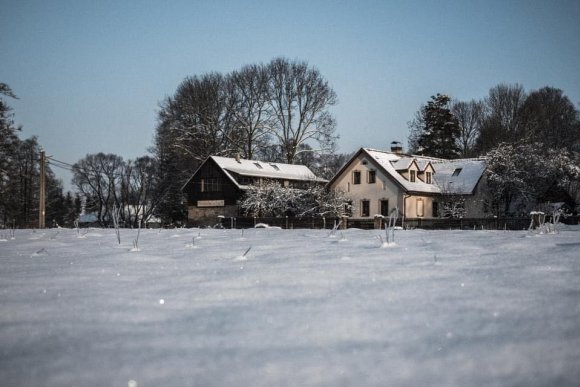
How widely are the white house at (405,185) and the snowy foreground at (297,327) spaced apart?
103 feet

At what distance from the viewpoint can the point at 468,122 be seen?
176ft

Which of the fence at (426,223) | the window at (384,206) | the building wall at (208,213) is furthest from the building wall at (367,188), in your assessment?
the building wall at (208,213)

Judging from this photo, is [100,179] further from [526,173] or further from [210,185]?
[526,173]

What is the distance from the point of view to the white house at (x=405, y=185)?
34.7m

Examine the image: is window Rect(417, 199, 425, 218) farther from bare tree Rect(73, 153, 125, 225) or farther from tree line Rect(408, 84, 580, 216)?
bare tree Rect(73, 153, 125, 225)

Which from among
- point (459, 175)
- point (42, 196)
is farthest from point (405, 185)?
point (42, 196)

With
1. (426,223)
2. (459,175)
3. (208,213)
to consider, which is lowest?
(426,223)

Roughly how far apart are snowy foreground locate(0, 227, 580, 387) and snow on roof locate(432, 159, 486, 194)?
108 ft

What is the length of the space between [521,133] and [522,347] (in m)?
47.8

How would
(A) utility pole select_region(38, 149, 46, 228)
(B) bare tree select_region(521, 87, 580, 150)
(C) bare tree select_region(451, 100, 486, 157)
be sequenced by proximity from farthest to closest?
(C) bare tree select_region(451, 100, 486, 157) → (B) bare tree select_region(521, 87, 580, 150) → (A) utility pole select_region(38, 149, 46, 228)

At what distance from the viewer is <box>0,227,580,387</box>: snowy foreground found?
6.29 ft

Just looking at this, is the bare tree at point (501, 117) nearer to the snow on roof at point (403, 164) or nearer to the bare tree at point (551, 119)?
the bare tree at point (551, 119)

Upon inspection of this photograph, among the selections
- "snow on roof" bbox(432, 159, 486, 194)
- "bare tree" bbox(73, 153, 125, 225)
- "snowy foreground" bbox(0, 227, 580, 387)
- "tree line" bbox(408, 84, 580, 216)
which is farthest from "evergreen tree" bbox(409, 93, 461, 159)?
"snowy foreground" bbox(0, 227, 580, 387)

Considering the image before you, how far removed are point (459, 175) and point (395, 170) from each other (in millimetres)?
5465
